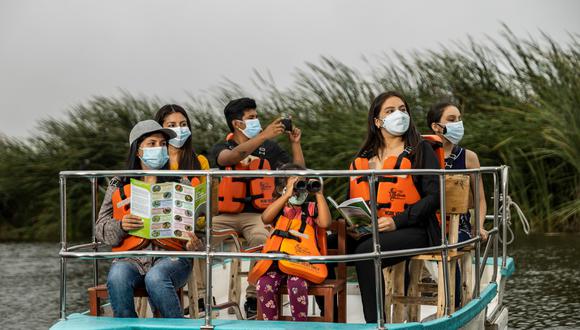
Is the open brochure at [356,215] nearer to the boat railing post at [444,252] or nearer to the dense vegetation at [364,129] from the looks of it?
the boat railing post at [444,252]

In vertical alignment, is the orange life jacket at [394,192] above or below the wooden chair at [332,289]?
above

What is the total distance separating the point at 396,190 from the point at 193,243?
1.20 metres

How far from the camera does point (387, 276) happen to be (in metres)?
7.26

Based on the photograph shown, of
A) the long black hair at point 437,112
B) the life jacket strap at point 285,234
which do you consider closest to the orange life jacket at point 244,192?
the long black hair at point 437,112

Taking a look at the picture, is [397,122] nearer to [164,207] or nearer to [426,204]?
[426,204]

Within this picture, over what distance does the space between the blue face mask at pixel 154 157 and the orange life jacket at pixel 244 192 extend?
1660 millimetres

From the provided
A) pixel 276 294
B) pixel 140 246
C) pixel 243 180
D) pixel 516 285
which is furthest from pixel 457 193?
pixel 516 285

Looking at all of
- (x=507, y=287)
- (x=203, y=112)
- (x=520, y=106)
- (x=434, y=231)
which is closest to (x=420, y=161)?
(x=434, y=231)

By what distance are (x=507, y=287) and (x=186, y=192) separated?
7358 millimetres

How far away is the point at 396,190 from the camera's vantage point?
22.7ft

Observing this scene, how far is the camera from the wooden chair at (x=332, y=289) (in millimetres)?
6543

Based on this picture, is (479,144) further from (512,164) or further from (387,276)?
(387,276)

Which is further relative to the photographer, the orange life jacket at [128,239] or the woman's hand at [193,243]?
the orange life jacket at [128,239]

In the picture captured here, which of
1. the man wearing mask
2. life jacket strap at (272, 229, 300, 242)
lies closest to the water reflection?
the man wearing mask
